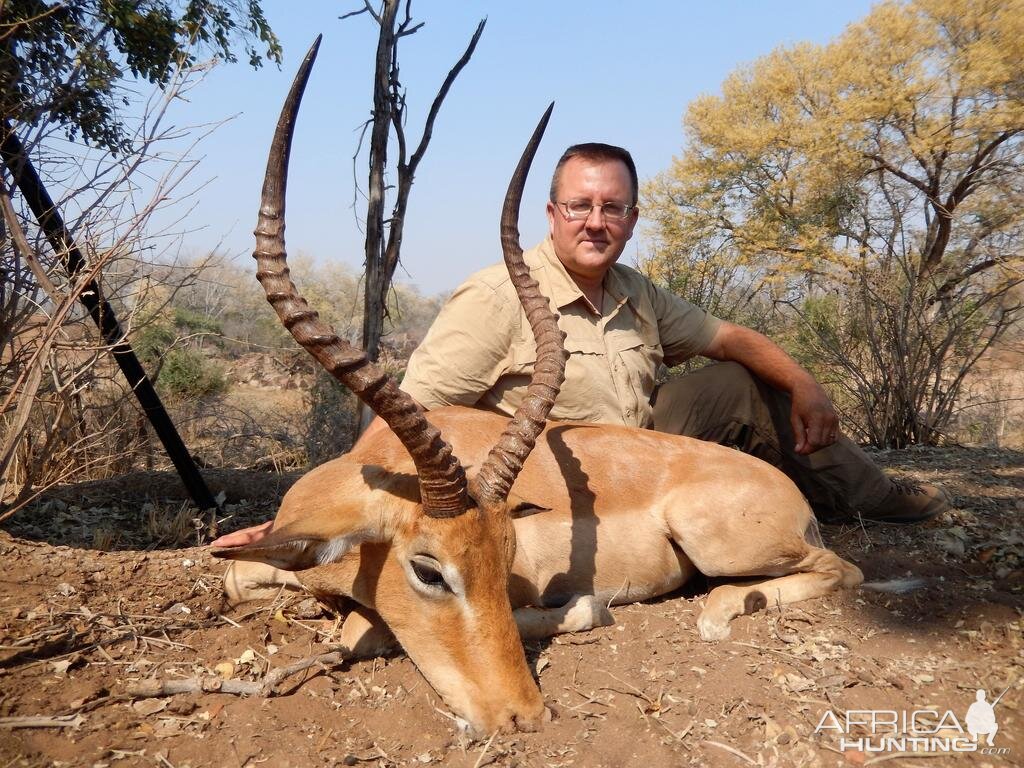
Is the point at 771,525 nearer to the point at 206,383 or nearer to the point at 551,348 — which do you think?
the point at 551,348

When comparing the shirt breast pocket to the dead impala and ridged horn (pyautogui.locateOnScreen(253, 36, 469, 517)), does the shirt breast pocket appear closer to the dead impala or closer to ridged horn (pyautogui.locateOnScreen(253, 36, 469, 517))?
the dead impala

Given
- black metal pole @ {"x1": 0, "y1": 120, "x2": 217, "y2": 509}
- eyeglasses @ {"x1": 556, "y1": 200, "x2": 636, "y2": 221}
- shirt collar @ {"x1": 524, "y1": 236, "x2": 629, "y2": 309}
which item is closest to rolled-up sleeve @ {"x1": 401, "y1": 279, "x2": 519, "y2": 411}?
shirt collar @ {"x1": 524, "y1": 236, "x2": 629, "y2": 309}

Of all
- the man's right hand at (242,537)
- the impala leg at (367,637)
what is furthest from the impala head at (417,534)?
the man's right hand at (242,537)

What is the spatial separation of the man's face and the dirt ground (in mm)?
2094

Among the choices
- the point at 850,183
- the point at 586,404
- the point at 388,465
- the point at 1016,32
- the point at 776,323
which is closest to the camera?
the point at 388,465

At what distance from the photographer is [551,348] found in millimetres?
3717

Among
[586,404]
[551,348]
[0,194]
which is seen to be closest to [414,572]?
[551,348]

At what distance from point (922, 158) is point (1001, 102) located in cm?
177

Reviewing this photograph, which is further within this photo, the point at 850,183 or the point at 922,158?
the point at 850,183

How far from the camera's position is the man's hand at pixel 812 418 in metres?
4.89

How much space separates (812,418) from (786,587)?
1.24 m

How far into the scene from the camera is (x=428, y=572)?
10.5ft

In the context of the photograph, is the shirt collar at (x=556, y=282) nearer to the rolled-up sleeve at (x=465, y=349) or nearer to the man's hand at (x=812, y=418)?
the rolled-up sleeve at (x=465, y=349)

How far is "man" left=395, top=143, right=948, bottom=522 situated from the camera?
4555 millimetres
